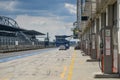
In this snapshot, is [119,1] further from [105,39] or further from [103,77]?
[103,77]

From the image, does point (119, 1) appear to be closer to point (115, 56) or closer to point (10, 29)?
point (115, 56)

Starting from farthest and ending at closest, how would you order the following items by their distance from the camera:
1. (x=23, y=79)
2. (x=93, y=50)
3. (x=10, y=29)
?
(x=10, y=29) → (x=93, y=50) → (x=23, y=79)

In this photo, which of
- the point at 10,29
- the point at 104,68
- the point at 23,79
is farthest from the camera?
the point at 10,29

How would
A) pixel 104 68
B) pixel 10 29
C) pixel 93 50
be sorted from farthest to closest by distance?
1. pixel 10 29
2. pixel 93 50
3. pixel 104 68

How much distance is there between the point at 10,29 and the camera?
117 meters

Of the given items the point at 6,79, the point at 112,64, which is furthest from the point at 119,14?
the point at 6,79

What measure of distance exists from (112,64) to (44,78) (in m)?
3.49

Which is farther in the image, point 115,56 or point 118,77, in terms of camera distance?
point 115,56

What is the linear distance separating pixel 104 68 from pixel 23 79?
4.10 m

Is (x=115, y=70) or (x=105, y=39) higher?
(x=105, y=39)

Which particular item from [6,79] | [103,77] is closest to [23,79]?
[6,79]

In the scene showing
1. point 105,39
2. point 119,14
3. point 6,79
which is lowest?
point 6,79

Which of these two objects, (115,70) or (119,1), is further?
(115,70)

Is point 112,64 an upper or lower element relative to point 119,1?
lower
